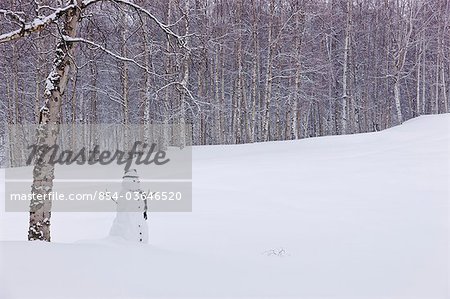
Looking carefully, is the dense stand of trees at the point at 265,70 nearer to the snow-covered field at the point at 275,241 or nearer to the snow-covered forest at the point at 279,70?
the snow-covered forest at the point at 279,70

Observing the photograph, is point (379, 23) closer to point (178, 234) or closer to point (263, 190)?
point (263, 190)

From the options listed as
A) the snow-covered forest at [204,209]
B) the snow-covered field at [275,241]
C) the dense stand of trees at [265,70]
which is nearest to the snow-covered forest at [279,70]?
the dense stand of trees at [265,70]

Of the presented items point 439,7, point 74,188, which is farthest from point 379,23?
point 74,188

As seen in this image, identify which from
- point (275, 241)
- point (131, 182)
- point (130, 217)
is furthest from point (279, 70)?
point (130, 217)

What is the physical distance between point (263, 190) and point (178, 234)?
10.7ft

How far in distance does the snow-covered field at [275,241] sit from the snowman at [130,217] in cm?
31

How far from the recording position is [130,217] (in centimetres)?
548

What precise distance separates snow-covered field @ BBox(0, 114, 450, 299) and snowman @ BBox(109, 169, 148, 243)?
0.31m

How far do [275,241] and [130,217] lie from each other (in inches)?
88.3

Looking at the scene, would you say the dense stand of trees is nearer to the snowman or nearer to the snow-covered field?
the snow-covered field

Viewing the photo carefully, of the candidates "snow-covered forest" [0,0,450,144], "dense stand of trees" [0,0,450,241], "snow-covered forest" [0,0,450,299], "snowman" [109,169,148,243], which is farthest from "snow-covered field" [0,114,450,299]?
"snow-covered forest" [0,0,450,144]

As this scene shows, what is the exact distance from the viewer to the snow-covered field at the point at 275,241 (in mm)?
3840

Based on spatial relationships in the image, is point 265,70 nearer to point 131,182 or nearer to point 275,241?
point 275,241

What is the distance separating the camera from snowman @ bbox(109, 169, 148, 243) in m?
5.44
